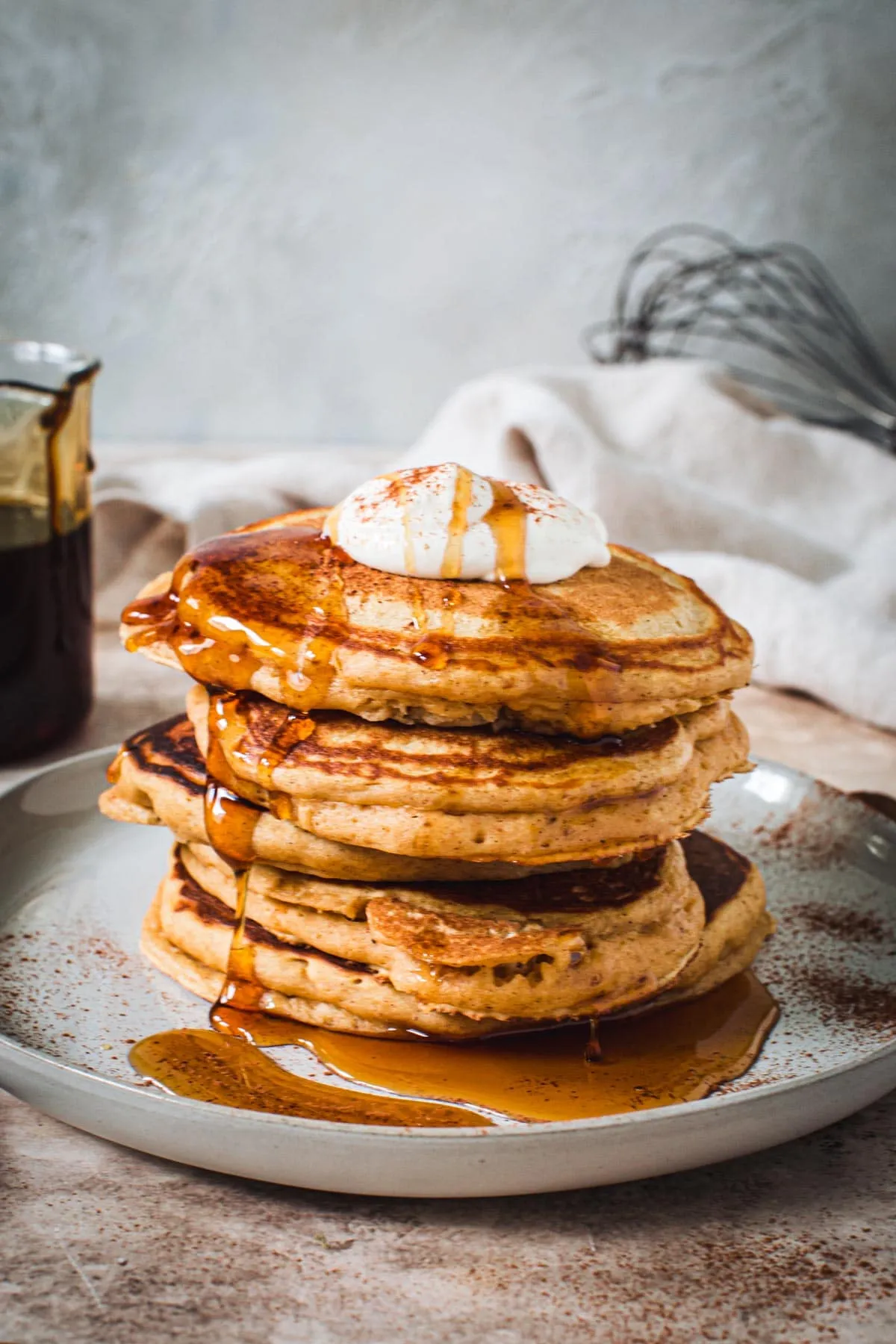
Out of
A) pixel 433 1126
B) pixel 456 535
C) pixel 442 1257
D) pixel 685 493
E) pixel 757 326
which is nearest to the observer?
pixel 442 1257

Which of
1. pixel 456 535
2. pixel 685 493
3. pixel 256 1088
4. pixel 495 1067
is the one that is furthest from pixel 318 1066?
pixel 685 493

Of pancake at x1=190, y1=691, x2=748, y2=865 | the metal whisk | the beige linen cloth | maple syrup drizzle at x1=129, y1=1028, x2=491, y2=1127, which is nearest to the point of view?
maple syrup drizzle at x1=129, y1=1028, x2=491, y2=1127

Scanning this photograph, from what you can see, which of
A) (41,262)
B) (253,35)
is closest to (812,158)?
(253,35)

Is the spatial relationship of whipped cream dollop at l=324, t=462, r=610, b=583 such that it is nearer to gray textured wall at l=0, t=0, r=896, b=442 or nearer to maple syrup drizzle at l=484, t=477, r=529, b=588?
maple syrup drizzle at l=484, t=477, r=529, b=588

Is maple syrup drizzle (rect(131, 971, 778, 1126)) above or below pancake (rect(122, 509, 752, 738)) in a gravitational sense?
below

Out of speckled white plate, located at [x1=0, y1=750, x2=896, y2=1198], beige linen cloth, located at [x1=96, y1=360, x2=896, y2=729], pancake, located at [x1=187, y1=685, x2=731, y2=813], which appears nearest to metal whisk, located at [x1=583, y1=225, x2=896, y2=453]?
beige linen cloth, located at [x1=96, y1=360, x2=896, y2=729]

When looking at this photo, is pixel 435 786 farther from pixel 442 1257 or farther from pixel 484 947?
pixel 442 1257

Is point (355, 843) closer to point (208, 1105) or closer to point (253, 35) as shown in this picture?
point (208, 1105)
